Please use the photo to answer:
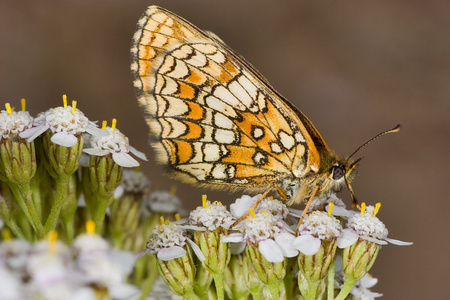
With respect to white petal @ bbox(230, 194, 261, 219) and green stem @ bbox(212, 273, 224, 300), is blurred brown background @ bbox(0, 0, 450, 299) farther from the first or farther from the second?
green stem @ bbox(212, 273, 224, 300)

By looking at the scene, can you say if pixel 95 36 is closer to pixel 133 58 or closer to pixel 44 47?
pixel 44 47

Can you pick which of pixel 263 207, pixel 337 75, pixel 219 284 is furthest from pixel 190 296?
pixel 337 75

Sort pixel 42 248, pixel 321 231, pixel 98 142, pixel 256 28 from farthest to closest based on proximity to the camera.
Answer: pixel 256 28 → pixel 98 142 → pixel 321 231 → pixel 42 248

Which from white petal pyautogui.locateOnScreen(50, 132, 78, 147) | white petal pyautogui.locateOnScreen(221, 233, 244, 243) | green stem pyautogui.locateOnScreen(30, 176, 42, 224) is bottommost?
green stem pyautogui.locateOnScreen(30, 176, 42, 224)

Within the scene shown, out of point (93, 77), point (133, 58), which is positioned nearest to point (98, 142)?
point (133, 58)

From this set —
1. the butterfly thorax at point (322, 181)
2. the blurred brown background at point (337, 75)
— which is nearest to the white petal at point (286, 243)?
the butterfly thorax at point (322, 181)

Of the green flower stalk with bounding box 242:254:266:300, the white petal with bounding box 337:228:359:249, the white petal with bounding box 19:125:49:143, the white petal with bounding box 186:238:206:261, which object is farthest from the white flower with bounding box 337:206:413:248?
the white petal with bounding box 19:125:49:143
